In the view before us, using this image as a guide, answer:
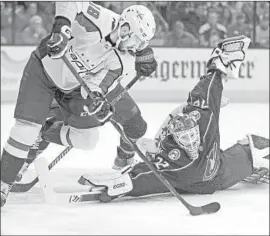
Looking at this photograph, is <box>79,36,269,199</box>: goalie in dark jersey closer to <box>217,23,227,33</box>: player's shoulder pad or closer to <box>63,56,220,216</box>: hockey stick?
<box>63,56,220,216</box>: hockey stick

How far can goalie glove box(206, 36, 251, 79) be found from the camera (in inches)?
118

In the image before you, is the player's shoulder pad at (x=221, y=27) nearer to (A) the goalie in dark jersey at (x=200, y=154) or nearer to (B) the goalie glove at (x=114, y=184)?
(A) the goalie in dark jersey at (x=200, y=154)

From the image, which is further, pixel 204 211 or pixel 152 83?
pixel 152 83

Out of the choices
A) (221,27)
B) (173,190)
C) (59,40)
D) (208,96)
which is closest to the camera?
(59,40)

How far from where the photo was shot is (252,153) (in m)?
3.05

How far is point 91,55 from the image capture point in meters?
2.78

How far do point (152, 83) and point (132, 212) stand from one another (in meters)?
3.32

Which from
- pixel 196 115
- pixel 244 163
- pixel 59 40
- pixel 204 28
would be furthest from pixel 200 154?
pixel 204 28

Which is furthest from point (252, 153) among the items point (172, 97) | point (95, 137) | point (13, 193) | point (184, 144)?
point (172, 97)

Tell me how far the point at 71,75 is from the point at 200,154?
0.57m

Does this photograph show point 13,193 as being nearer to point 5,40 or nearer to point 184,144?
point 184,144

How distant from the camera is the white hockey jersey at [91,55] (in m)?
2.69

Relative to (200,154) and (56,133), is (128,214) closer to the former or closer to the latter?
(200,154)

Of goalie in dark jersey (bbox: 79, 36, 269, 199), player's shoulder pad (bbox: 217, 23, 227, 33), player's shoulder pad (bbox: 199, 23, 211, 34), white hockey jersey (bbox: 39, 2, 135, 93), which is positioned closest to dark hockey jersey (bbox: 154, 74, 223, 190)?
goalie in dark jersey (bbox: 79, 36, 269, 199)
